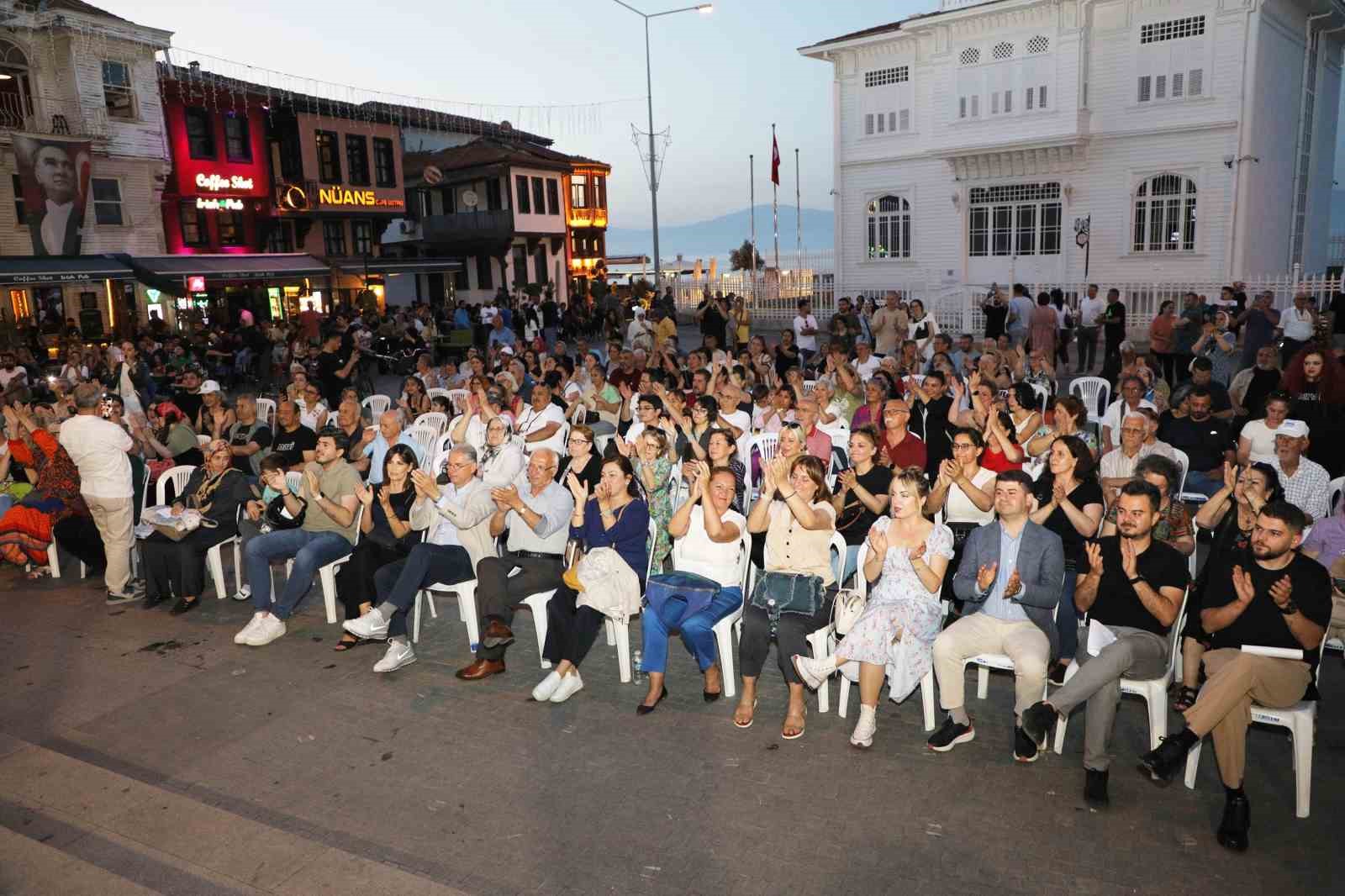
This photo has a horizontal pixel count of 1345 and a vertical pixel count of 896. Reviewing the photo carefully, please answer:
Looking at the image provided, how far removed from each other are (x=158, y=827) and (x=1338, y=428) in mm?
8697

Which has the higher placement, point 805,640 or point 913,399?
point 913,399

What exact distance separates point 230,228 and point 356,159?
5789 mm

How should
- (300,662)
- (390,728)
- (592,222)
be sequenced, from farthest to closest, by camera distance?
(592,222)
(300,662)
(390,728)

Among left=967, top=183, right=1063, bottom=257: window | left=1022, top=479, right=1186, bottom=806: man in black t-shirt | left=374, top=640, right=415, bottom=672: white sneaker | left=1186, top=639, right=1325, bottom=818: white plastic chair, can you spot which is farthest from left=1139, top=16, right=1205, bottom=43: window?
left=374, top=640, right=415, bottom=672: white sneaker

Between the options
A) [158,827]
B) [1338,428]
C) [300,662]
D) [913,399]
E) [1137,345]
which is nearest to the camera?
[158,827]

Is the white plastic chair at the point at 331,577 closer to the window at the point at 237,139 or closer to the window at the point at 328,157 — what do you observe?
the window at the point at 237,139

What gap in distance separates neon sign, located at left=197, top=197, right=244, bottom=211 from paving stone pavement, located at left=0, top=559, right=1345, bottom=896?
80.8 ft

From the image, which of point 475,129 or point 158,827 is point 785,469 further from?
point 475,129

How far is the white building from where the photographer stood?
19.8 m

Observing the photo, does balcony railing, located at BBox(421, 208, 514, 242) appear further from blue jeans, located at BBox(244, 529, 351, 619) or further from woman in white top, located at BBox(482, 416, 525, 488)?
blue jeans, located at BBox(244, 529, 351, 619)

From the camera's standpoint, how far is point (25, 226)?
21719mm

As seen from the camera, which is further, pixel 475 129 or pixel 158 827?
pixel 475 129

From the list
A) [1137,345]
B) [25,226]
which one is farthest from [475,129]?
[1137,345]

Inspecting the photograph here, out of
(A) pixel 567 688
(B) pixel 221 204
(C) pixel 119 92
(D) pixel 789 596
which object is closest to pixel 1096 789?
(D) pixel 789 596
